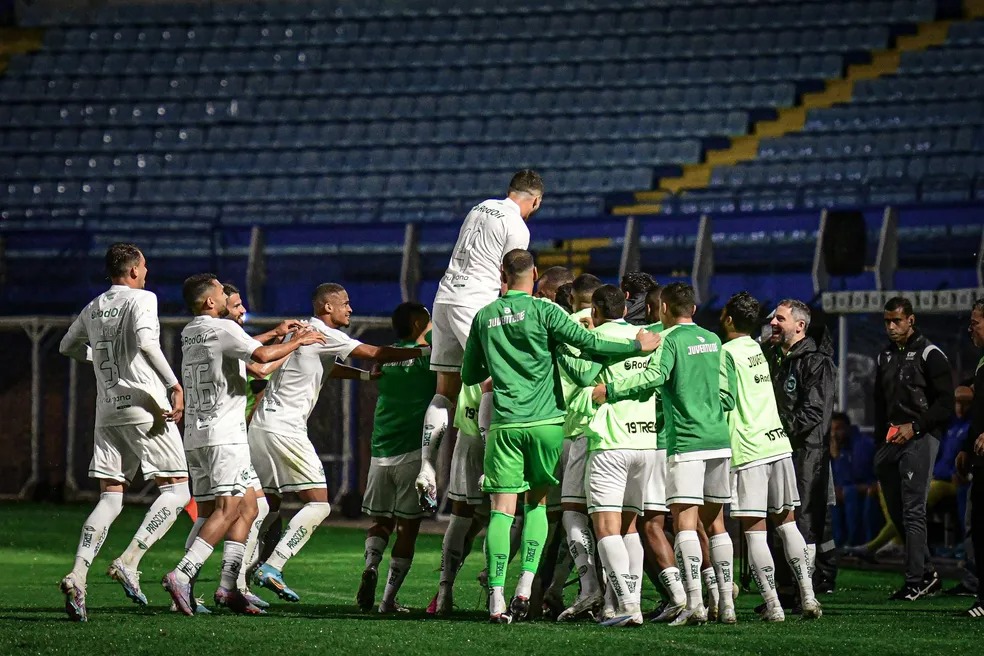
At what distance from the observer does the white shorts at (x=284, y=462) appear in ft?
28.9

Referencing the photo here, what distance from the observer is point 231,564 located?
8203mm

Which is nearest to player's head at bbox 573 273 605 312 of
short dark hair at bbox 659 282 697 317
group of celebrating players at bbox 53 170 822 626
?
group of celebrating players at bbox 53 170 822 626

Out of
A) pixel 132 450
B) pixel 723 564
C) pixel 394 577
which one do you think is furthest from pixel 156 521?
pixel 723 564

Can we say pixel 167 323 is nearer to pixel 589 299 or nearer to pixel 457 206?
pixel 457 206

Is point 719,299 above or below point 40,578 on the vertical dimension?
above

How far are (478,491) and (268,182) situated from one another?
15643 millimetres

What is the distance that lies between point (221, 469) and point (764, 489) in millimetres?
2854

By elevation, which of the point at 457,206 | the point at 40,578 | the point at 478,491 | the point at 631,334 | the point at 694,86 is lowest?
the point at 40,578

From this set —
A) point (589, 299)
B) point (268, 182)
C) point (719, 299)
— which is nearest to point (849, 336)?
point (719, 299)

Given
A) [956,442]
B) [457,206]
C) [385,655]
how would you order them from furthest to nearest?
1. [457,206]
2. [956,442]
3. [385,655]

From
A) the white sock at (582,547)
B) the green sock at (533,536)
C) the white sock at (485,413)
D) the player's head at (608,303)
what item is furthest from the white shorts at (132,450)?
the player's head at (608,303)

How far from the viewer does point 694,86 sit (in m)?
22.9

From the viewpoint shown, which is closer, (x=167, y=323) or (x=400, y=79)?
(x=167, y=323)

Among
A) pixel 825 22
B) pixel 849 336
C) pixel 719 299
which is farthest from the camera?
pixel 825 22
